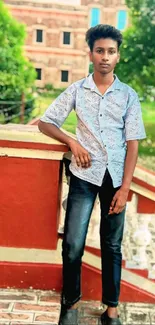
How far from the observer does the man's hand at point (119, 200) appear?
83.4 inches

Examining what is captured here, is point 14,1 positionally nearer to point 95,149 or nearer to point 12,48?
point 12,48

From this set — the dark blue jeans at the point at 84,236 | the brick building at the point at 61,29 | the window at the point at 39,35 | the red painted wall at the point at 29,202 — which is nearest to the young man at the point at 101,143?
the dark blue jeans at the point at 84,236

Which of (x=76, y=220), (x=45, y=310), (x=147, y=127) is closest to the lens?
(x=76, y=220)

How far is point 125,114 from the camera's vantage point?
2107 mm

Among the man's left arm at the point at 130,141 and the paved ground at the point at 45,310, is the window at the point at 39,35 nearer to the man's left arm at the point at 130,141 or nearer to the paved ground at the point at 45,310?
the paved ground at the point at 45,310

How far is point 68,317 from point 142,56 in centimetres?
889

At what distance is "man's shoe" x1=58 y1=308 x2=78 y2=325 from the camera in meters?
2.28

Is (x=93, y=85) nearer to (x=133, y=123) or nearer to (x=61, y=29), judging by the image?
(x=133, y=123)

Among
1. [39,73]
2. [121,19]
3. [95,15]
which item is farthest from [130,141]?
[39,73]

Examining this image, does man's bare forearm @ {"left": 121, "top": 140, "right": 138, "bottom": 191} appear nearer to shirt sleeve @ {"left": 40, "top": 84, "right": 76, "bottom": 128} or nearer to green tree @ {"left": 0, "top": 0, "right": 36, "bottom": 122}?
shirt sleeve @ {"left": 40, "top": 84, "right": 76, "bottom": 128}

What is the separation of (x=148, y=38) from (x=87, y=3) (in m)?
2.26

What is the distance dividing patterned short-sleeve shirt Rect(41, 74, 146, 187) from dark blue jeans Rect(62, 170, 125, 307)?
0.16 ft

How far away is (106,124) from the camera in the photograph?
6.89ft

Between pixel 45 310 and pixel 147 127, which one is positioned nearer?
pixel 45 310
